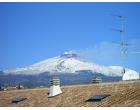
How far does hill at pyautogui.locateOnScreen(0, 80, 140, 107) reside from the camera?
28.9 m

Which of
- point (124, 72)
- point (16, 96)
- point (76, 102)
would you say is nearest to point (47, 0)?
point (76, 102)

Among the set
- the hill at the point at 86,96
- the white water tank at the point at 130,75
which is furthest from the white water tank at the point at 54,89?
the white water tank at the point at 130,75

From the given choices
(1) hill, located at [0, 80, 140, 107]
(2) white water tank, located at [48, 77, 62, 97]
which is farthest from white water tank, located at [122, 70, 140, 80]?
(2) white water tank, located at [48, 77, 62, 97]

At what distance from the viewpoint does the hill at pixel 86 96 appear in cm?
2891

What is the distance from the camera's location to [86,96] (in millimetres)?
32844

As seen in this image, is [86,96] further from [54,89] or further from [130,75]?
[130,75]

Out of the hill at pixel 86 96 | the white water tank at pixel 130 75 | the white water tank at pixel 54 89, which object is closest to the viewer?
the hill at pixel 86 96

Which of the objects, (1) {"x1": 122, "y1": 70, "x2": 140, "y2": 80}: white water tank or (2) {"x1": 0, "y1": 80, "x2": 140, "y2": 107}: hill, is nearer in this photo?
(2) {"x1": 0, "y1": 80, "x2": 140, "y2": 107}: hill

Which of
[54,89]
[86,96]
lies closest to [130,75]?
[86,96]

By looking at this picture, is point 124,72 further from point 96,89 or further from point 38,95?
point 38,95

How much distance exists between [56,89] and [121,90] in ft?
22.9

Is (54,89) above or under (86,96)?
above

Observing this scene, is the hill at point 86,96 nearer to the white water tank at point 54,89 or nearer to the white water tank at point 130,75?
the white water tank at point 54,89

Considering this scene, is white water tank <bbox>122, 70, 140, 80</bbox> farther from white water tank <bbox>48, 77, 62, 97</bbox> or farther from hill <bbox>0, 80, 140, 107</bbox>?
white water tank <bbox>48, 77, 62, 97</bbox>
